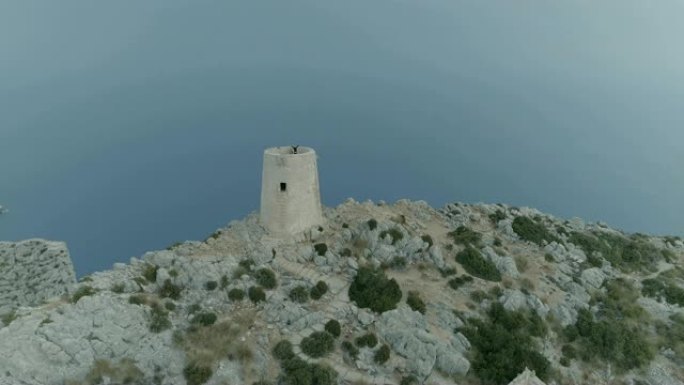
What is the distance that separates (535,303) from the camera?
4219cm

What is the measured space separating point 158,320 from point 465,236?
31611 millimetres

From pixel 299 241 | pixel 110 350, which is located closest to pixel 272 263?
pixel 299 241

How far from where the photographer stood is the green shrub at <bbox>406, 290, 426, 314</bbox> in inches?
1519

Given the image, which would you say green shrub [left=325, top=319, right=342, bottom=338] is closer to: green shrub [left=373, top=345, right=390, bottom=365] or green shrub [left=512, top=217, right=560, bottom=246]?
green shrub [left=373, top=345, right=390, bottom=365]

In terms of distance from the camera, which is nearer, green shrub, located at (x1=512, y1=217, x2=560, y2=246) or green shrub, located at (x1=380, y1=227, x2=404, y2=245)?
green shrub, located at (x1=380, y1=227, x2=404, y2=245)

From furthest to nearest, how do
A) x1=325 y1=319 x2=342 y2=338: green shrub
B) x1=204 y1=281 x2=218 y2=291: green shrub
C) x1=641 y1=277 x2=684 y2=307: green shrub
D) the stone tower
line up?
x1=641 y1=277 x2=684 y2=307: green shrub, the stone tower, x1=204 y1=281 x2=218 y2=291: green shrub, x1=325 y1=319 x2=342 y2=338: green shrub

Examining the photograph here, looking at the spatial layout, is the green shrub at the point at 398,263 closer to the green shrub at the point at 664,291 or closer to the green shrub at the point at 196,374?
the green shrub at the point at 196,374

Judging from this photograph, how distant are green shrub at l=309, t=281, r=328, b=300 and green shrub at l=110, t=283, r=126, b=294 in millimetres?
15182

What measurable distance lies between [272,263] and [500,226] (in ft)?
96.1

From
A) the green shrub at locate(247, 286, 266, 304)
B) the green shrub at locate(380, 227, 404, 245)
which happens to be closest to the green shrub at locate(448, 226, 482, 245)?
the green shrub at locate(380, 227, 404, 245)

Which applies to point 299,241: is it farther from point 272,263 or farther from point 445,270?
point 445,270

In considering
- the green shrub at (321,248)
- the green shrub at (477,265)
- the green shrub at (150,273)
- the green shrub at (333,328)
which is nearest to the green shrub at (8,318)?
the green shrub at (150,273)

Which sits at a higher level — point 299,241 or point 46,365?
point 299,241

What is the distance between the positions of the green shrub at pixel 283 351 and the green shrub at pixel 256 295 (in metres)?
4.58
